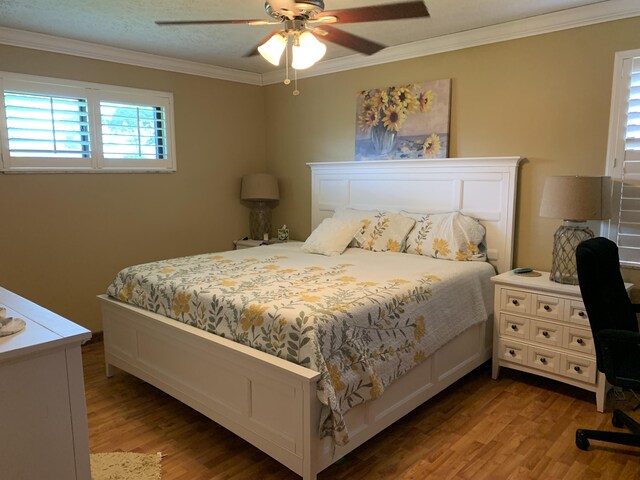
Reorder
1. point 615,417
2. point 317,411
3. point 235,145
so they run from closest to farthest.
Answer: point 317,411, point 615,417, point 235,145

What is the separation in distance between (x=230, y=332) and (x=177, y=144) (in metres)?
2.57

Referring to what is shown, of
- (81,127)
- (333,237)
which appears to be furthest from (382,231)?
(81,127)

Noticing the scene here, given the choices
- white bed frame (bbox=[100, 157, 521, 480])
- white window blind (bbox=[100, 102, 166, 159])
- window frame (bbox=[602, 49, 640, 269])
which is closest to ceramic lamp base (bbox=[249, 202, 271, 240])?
white bed frame (bbox=[100, 157, 521, 480])

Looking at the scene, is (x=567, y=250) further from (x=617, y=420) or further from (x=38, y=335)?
(x=38, y=335)

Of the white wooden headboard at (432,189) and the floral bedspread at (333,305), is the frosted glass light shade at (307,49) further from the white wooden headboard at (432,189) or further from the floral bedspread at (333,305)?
the white wooden headboard at (432,189)

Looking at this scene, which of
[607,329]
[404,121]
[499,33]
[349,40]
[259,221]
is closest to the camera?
[607,329]

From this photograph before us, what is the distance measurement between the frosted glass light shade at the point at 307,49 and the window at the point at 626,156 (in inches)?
74.6

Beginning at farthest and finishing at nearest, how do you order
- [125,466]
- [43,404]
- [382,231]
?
1. [382,231]
2. [125,466]
3. [43,404]

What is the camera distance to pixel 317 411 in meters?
1.92

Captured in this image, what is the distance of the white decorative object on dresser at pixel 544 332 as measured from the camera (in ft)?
8.77

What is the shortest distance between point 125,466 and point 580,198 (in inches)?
110

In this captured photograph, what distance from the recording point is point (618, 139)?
2834mm

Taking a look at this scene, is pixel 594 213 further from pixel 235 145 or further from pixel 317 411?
pixel 235 145

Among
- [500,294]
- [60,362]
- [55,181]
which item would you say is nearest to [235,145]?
[55,181]
